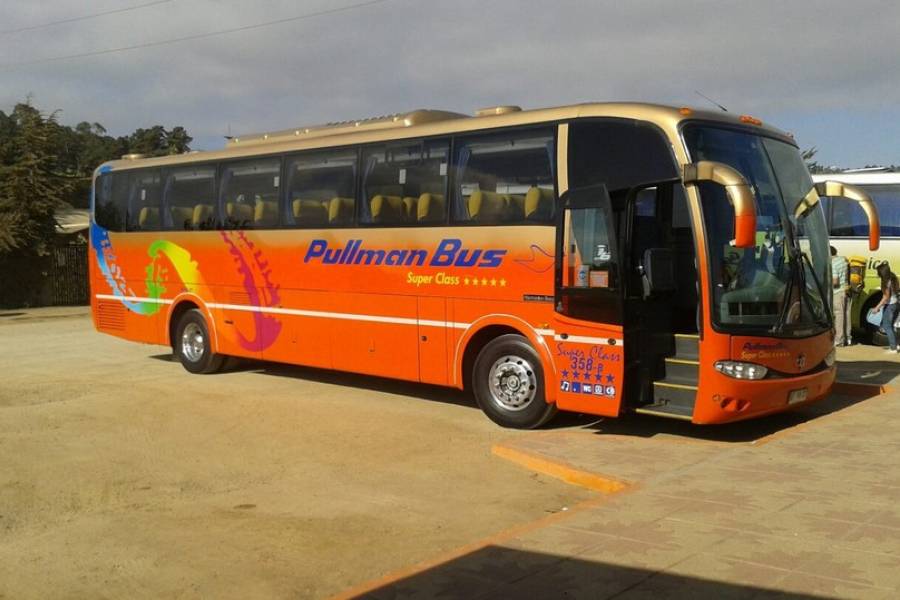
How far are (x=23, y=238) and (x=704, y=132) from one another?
24.7m

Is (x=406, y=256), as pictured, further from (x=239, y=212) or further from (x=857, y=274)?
(x=857, y=274)

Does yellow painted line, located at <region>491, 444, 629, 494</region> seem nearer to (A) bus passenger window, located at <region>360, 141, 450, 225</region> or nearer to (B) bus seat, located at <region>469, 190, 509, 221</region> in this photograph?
(B) bus seat, located at <region>469, 190, 509, 221</region>

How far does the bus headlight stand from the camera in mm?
8219

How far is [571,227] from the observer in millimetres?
8945

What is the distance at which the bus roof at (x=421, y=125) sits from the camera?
344 inches

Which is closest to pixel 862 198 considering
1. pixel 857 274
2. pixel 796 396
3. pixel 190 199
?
pixel 796 396

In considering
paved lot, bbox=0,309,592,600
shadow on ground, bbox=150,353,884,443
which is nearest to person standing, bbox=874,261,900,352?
shadow on ground, bbox=150,353,884,443

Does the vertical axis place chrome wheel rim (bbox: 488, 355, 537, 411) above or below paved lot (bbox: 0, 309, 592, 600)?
above

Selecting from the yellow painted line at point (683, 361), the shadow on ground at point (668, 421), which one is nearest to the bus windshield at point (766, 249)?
the yellow painted line at point (683, 361)

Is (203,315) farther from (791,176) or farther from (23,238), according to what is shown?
(23,238)

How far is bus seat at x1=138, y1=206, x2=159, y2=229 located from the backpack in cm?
1188

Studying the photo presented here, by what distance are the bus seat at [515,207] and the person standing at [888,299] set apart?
8638 millimetres

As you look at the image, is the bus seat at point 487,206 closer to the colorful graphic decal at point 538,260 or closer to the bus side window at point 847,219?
the colorful graphic decal at point 538,260

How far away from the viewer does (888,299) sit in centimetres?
1516
